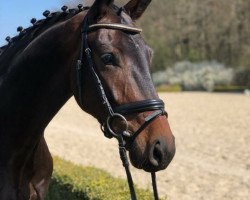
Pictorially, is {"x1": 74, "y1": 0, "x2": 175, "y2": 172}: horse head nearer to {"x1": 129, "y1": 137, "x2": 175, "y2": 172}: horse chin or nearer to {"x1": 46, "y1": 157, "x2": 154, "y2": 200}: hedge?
{"x1": 129, "y1": 137, "x2": 175, "y2": 172}: horse chin

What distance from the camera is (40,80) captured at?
2945 mm

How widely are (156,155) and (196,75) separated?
1950 inches

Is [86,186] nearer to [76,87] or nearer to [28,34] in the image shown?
[28,34]

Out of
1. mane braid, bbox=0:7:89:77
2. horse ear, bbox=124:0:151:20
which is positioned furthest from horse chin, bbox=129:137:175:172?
mane braid, bbox=0:7:89:77

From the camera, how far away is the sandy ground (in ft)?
26.3

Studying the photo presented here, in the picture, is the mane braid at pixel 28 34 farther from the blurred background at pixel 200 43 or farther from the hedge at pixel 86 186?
the blurred background at pixel 200 43

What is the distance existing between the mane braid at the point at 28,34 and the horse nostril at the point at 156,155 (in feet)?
3.60

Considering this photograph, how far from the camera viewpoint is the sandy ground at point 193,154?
801 cm

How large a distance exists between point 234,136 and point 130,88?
12.1 m

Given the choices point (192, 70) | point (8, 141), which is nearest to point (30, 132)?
point (8, 141)

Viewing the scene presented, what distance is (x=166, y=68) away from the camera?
56469 millimetres

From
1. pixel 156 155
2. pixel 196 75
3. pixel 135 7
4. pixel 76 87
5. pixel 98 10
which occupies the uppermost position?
pixel 98 10

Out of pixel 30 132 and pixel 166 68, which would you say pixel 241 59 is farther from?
pixel 30 132

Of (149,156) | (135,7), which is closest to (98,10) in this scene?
(135,7)
